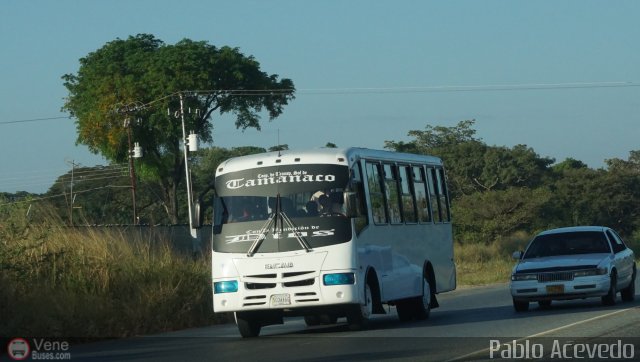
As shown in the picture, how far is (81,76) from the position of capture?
64625 mm

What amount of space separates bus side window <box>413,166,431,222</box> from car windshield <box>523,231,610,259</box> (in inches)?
92.3

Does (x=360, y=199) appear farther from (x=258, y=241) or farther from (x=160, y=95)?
(x=160, y=95)

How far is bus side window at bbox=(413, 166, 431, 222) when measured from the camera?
21.8 meters

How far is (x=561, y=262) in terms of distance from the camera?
21.7m

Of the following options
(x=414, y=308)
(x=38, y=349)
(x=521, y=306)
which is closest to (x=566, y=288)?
(x=521, y=306)

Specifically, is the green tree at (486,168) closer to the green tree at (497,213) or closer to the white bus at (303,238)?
the green tree at (497,213)

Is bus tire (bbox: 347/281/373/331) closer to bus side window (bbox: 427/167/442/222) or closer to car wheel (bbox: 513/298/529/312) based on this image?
car wheel (bbox: 513/298/529/312)

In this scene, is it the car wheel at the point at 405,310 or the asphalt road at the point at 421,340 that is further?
the car wheel at the point at 405,310

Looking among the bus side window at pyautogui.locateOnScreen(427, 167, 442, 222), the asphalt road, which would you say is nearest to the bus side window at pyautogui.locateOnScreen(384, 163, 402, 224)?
the asphalt road

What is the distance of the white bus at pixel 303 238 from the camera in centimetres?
1759

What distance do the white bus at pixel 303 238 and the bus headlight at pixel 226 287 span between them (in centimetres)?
2

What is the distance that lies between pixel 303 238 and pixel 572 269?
6.31 m

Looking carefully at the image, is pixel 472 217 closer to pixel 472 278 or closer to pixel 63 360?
pixel 472 278

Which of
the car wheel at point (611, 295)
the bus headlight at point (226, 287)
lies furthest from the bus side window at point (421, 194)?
the bus headlight at point (226, 287)
